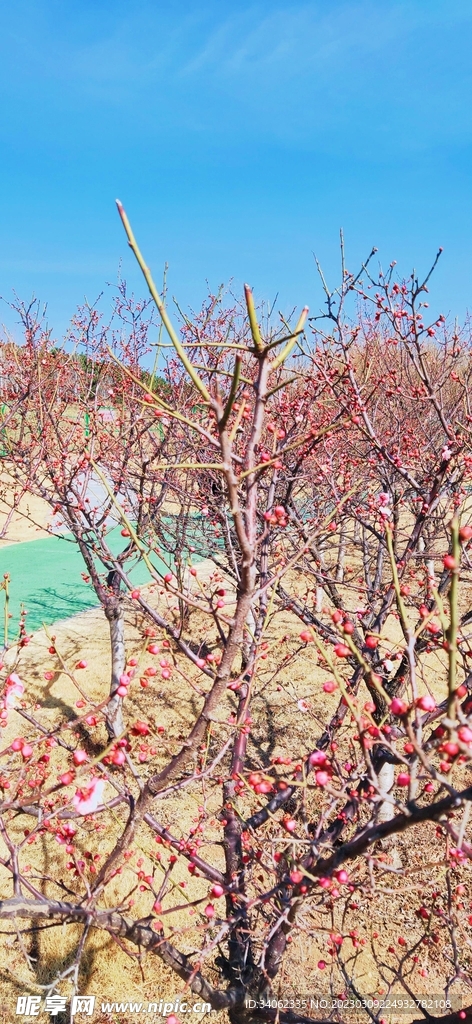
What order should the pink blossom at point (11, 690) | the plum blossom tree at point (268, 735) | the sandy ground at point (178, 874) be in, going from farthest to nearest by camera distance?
the sandy ground at point (178, 874), the pink blossom at point (11, 690), the plum blossom tree at point (268, 735)

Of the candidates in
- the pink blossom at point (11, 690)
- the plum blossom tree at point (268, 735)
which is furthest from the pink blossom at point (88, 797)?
the pink blossom at point (11, 690)

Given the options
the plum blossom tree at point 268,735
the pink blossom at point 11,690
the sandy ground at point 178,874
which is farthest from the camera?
the sandy ground at point 178,874

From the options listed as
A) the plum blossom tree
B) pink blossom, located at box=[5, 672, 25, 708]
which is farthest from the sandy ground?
pink blossom, located at box=[5, 672, 25, 708]

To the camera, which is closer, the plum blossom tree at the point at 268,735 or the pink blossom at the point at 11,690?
the plum blossom tree at the point at 268,735

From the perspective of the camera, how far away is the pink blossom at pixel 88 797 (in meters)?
1.53

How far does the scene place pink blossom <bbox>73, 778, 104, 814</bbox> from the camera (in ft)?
5.02

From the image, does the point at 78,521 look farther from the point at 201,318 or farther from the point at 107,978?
the point at 201,318

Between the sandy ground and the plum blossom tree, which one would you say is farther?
the sandy ground

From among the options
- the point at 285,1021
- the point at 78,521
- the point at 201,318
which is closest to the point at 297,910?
the point at 285,1021

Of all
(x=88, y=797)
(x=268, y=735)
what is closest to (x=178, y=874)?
(x=268, y=735)

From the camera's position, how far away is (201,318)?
7.88 metres

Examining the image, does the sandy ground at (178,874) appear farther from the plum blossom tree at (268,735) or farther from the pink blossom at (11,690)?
the pink blossom at (11,690)

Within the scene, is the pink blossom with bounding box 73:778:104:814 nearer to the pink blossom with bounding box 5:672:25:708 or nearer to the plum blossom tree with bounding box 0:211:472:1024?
the plum blossom tree with bounding box 0:211:472:1024

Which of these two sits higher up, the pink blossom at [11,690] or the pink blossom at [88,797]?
the pink blossom at [11,690]
